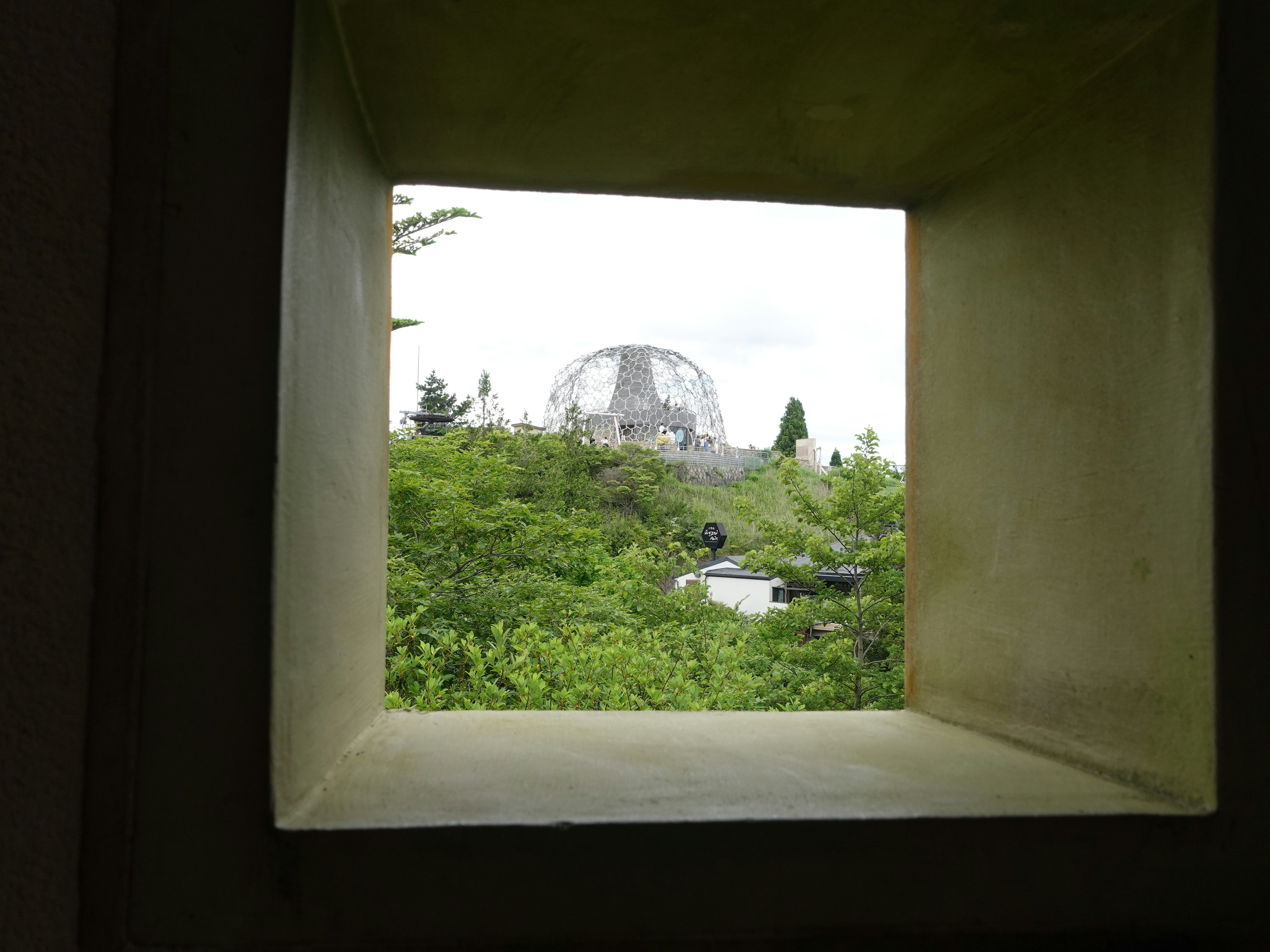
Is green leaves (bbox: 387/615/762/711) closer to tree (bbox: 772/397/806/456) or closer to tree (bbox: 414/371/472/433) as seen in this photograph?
tree (bbox: 414/371/472/433)

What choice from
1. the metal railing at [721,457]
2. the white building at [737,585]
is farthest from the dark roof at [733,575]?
the metal railing at [721,457]

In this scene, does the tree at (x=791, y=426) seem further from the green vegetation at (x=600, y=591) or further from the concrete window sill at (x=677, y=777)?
the concrete window sill at (x=677, y=777)

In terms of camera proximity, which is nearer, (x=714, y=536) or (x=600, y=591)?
(x=600, y=591)

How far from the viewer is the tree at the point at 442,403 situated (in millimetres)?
5445

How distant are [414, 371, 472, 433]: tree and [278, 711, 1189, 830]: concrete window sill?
13.8 feet

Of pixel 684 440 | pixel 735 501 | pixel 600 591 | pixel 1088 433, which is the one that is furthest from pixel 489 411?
pixel 1088 433

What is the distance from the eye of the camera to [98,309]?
742 millimetres

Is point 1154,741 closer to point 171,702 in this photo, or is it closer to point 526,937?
point 526,937

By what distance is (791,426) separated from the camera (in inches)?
327

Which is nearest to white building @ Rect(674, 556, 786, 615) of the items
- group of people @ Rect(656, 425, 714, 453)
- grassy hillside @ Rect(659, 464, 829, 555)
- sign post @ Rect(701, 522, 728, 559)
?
grassy hillside @ Rect(659, 464, 829, 555)

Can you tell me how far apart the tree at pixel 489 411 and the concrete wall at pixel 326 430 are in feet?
14.1

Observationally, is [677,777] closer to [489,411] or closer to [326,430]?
[326,430]

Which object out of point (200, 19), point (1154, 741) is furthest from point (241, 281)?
point (1154, 741)

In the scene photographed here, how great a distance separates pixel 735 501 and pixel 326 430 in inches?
157
